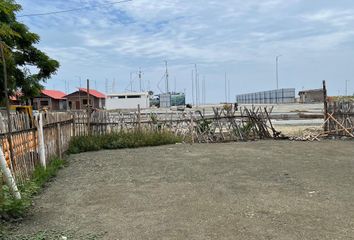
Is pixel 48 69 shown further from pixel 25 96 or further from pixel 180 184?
pixel 180 184

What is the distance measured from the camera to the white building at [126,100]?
279ft

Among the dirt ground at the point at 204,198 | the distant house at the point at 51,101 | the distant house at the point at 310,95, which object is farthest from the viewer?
the distant house at the point at 310,95

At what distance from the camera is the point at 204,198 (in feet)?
23.5

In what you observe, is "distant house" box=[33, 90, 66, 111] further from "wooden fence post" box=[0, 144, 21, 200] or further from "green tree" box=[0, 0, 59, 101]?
"wooden fence post" box=[0, 144, 21, 200]

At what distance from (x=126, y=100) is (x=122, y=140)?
233ft

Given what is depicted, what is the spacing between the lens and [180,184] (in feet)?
28.1

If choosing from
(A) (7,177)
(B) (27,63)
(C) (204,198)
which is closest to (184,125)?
(B) (27,63)

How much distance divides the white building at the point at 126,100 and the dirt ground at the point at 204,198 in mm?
72914

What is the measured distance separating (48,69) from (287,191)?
13869mm

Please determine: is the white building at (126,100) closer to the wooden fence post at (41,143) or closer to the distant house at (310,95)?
the distant house at (310,95)

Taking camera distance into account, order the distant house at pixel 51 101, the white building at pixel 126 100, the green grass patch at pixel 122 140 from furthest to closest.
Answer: the white building at pixel 126 100 < the distant house at pixel 51 101 < the green grass patch at pixel 122 140

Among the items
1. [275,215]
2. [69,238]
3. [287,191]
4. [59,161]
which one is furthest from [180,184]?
[59,161]

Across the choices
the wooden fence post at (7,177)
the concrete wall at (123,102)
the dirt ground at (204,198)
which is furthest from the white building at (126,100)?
the wooden fence post at (7,177)

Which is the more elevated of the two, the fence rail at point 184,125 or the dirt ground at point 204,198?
the fence rail at point 184,125
